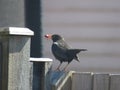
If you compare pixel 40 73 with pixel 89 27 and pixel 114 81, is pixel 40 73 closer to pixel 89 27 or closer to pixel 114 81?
pixel 114 81

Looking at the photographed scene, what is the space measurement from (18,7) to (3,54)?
1.60 m

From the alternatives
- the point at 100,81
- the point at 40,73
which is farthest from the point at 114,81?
the point at 40,73

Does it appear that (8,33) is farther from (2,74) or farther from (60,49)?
(60,49)

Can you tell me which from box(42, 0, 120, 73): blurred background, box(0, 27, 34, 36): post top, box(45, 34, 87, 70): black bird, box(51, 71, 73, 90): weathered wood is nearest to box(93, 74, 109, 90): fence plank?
box(51, 71, 73, 90): weathered wood

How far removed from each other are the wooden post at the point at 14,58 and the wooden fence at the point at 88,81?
0.52 meters

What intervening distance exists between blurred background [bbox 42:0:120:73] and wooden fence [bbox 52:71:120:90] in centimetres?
166

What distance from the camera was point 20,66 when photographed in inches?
100

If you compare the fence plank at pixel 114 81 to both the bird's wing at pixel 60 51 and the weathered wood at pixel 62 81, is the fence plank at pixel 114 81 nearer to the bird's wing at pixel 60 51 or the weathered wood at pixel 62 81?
the weathered wood at pixel 62 81

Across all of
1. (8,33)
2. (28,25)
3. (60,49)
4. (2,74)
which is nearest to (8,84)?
(2,74)

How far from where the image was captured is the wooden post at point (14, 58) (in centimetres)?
249

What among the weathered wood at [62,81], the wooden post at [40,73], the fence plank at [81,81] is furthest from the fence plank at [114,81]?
the wooden post at [40,73]

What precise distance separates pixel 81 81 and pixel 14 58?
680mm

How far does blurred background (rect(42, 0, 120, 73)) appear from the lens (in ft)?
15.6

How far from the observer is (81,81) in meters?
3.07
